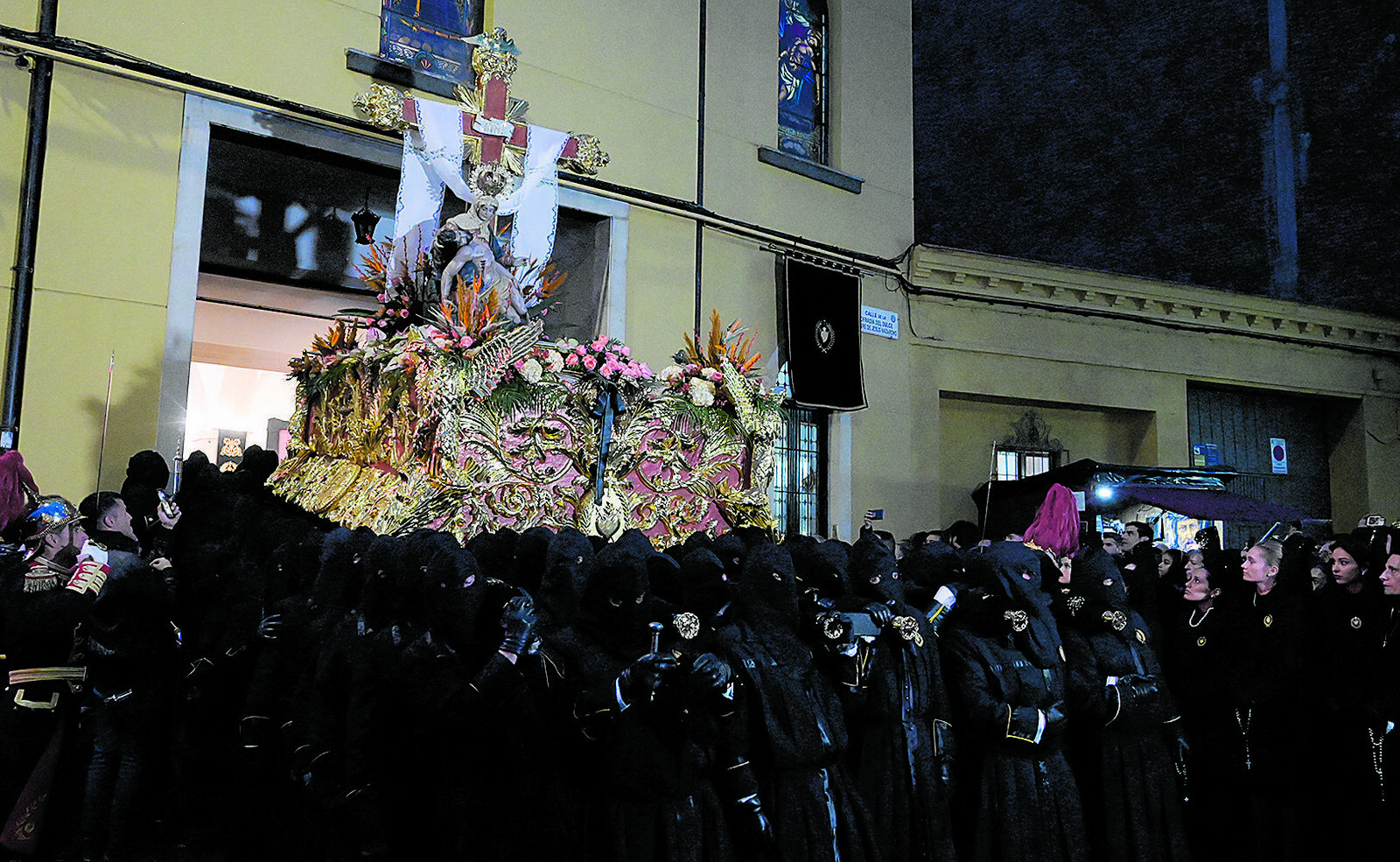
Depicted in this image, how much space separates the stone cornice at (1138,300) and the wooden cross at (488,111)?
6.22 meters

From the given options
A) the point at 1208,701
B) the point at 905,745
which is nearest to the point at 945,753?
the point at 905,745

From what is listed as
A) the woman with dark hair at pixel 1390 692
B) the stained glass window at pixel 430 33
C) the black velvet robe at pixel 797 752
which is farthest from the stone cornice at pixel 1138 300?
the black velvet robe at pixel 797 752

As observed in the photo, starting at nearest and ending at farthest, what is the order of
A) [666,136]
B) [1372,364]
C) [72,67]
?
[72,67]
[666,136]
[1372,364]

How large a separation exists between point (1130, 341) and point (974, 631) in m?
11.6

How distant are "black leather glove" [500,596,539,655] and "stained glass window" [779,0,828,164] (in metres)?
10.3

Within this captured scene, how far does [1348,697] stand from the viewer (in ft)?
17.5

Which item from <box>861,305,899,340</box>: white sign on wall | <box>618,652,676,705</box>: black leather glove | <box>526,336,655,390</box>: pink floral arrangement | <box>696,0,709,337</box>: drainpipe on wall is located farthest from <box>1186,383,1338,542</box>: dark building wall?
<box>618,652,676,705</box>: black leather glove

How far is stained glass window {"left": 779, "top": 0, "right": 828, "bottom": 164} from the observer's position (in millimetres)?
13188

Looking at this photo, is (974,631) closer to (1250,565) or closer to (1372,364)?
(1250,565)

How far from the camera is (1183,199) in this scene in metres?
17.5

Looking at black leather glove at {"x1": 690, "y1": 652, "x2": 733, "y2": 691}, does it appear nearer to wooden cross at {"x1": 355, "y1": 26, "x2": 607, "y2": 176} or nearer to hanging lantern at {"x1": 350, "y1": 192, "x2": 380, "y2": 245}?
wooden cross at {"x1": 355, "y1": 26, "x2": 607, "y2": 176}

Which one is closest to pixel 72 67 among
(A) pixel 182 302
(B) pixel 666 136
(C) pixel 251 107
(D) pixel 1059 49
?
(C) pixel 251 107

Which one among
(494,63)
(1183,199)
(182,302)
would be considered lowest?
(182,302)

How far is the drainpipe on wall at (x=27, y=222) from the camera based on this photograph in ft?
25.9
